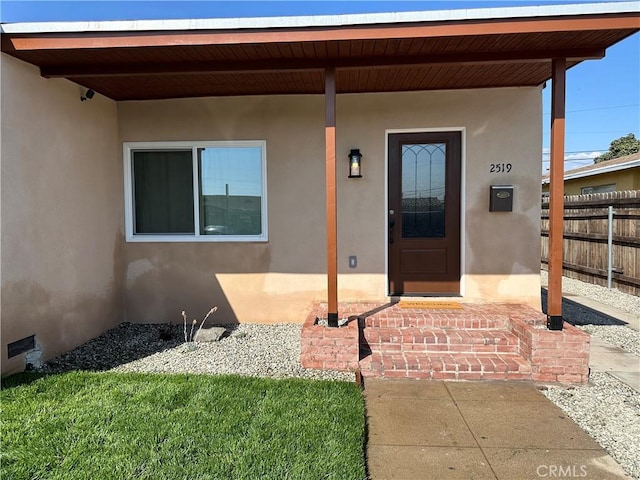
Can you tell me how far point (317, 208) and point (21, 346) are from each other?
345 centimetres

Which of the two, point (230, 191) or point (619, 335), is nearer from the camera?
point (619, 335)

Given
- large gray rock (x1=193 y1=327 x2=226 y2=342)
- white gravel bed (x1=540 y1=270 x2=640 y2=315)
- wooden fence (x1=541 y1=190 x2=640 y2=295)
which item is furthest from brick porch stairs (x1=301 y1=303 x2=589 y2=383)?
wooden fence (x1=541 y1=190 x2=640 y2=295)

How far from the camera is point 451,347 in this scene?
153 inches

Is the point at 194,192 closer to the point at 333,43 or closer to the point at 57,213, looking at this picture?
the point at 57,213

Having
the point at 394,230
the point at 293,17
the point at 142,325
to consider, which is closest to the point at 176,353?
the point at 142,325

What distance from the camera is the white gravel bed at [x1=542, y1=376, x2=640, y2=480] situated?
8.16 ft

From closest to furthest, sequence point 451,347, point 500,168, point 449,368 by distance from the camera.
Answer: point 449,368, point 451,347, point 500,168

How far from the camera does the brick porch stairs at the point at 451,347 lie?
350 centimetres

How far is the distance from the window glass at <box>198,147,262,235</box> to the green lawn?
236 centimetres

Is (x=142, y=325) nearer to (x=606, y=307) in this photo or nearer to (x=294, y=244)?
(x=294, y=244)

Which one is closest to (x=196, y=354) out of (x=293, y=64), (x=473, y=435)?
(x=473, y=435)

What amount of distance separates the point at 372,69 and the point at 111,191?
142 inches

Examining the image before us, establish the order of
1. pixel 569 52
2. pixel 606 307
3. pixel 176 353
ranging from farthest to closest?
pixel 606 307, pixel 176 353, pixel 569 52

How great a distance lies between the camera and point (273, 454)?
89.7 inches
